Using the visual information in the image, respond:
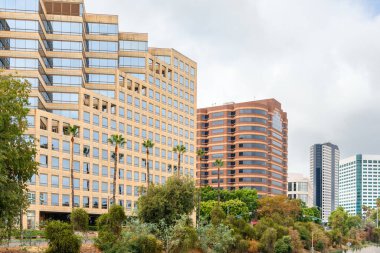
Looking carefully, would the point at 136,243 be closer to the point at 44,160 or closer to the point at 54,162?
the point at 44,160

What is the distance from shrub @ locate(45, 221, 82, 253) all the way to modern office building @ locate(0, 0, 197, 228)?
46.2 meters

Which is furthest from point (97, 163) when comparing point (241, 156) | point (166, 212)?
point (241, 156)

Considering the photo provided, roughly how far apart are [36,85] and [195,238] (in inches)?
2143

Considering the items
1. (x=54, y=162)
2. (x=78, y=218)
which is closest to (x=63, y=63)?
(x=54, y=162)

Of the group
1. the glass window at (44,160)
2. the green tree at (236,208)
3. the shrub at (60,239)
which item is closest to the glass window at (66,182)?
the glass window at (44,160)

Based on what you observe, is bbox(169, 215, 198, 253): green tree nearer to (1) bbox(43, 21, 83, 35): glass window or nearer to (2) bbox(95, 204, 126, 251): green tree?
(2) bbox(95, 204, 126, 251): green tree

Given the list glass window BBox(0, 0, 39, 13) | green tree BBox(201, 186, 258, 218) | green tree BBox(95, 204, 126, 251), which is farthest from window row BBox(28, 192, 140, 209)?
green tree BBox(201, 186, 258, 218)

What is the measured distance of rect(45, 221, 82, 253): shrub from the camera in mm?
43562

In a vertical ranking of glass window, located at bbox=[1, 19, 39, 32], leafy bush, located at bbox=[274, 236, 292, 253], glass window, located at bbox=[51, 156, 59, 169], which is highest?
glass window, located at bbox=[1, 19, 39, 32]

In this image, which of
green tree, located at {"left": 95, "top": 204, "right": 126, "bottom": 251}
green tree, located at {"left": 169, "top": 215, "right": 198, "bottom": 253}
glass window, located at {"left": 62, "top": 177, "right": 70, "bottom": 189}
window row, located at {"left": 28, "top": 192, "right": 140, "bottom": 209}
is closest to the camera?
green tree, located at {"left": 95, "top": 204, "right": 126, "bottom": 251}

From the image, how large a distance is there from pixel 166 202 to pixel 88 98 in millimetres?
49543

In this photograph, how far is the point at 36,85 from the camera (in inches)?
3903

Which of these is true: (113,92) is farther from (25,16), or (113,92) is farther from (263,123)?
(263,123)

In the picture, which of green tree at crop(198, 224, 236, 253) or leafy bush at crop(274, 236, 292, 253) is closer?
green tree at crop(198, 224, 236, 253)
